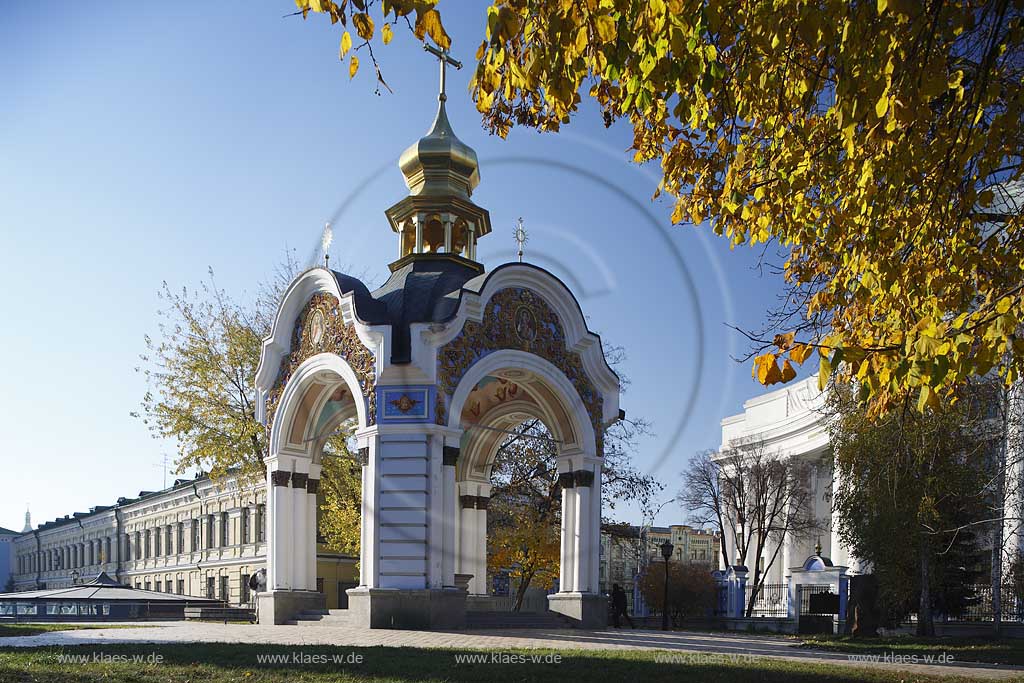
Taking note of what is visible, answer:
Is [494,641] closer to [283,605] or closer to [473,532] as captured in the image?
[283,605]

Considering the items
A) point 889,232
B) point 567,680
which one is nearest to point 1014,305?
point 889,232

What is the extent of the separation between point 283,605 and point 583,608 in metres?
5.71

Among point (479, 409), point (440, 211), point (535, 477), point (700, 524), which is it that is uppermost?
point (440, 211)

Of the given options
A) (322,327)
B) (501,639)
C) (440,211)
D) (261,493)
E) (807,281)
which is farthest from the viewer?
(261,493)

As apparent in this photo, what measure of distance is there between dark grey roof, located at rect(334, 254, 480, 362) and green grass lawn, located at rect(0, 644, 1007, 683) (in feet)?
21.8

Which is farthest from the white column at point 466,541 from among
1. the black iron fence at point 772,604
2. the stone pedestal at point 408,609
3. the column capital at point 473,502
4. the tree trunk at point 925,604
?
the black iron fence at point 772,604

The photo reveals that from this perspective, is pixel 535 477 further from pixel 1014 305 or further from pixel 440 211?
pixel 1014 305

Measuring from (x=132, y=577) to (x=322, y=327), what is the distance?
4832cm

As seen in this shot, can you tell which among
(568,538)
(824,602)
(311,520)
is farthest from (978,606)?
(311,520)

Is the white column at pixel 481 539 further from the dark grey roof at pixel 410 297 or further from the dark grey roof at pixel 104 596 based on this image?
the dark grey roof at pixel 104 596

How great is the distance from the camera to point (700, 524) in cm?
4538

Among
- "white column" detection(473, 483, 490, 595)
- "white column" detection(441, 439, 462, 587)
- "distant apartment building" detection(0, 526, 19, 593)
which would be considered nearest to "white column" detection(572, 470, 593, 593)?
"white column" detection(441, 439, 462, 587)

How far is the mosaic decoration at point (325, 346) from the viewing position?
16938 mm

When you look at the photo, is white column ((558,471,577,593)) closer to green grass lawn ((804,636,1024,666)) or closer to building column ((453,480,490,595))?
building column ((453,480,490,595))
